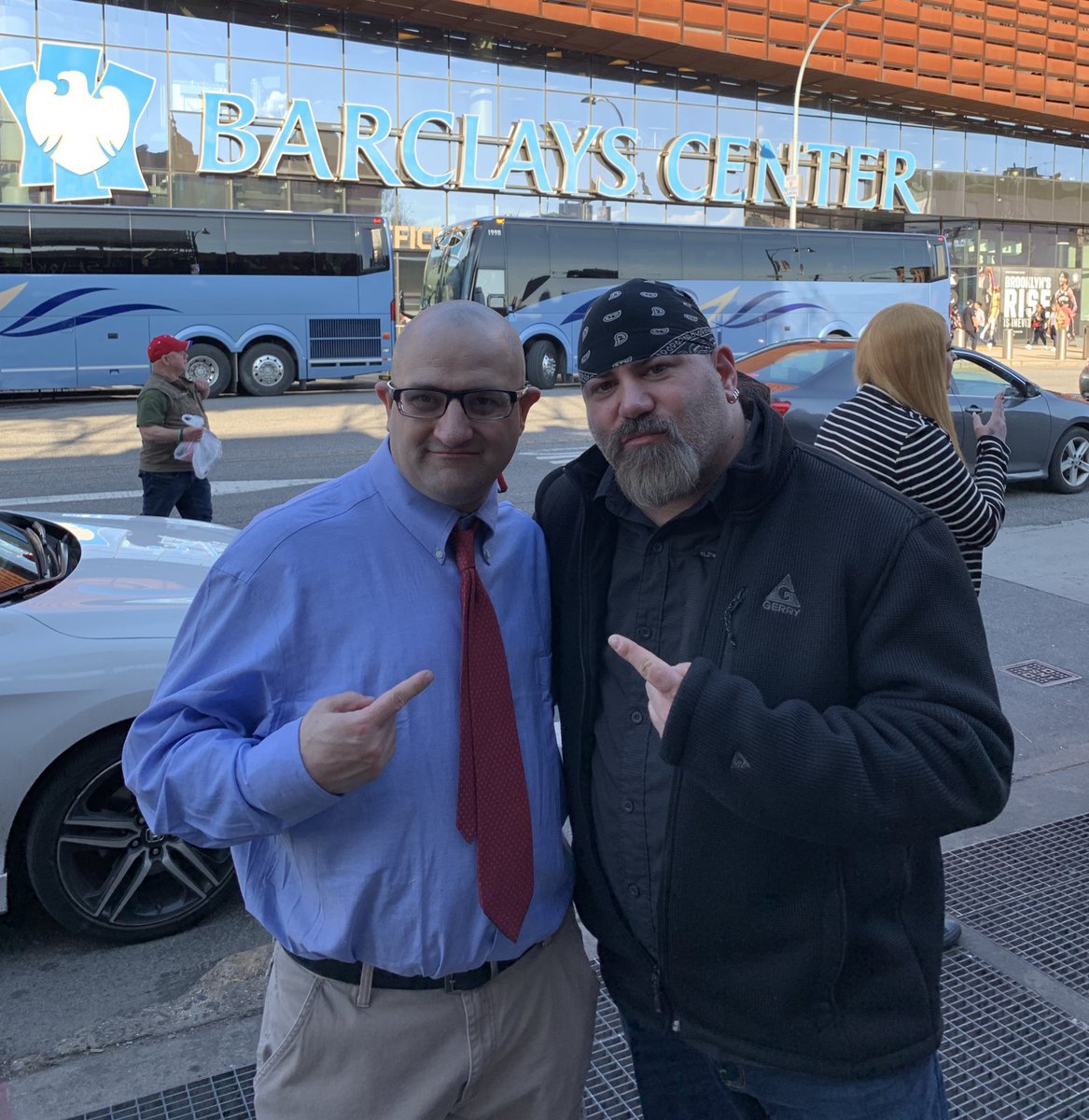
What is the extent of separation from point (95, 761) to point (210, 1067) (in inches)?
38.6

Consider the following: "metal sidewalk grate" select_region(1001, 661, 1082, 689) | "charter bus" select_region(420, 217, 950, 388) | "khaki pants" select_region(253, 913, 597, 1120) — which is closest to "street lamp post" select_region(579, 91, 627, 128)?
"charter bus" select_region(420, 217, 950, 388)

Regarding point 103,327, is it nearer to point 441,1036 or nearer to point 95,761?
point 95,761

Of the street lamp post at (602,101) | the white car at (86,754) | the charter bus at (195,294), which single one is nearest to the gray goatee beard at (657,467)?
the white car at (86,754)

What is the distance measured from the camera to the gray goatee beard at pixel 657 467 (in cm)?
179

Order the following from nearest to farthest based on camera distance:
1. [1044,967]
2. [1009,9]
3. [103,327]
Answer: [1044,967] → [103,327] → [1009,9]

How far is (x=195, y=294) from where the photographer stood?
2192cm

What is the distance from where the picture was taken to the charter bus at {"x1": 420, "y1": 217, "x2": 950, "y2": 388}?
2433 cm

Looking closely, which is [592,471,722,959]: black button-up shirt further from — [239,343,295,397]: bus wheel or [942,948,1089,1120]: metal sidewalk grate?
[239,343,295,397]: bus wheel

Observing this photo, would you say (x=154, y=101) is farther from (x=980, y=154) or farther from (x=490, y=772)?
(x=490, y=772)

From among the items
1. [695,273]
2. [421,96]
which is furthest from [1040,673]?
[421,96]

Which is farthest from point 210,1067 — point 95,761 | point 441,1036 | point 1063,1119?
point 1063,1119

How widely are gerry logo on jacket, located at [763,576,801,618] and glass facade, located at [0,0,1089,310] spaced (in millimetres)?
29885

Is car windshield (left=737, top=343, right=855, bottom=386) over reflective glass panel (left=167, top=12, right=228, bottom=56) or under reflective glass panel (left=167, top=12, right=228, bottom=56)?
under

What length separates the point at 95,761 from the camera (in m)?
3.42
